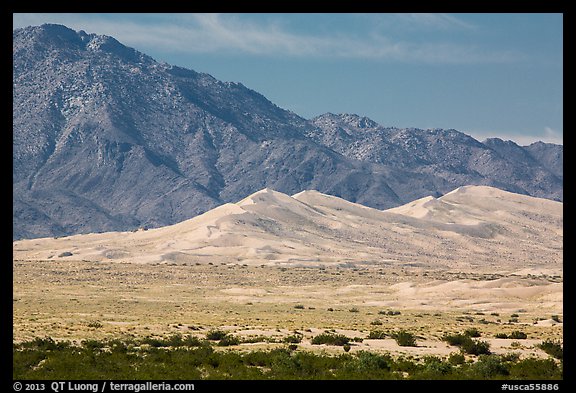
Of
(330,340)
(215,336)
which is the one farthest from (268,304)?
(330,340)

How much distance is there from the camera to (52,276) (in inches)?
4483

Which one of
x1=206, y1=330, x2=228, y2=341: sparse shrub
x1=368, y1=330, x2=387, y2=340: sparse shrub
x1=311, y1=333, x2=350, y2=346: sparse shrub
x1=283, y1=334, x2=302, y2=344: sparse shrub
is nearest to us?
x1=311, y1=333, x2=350, y2=346: sparse shrub

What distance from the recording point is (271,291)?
332 ft

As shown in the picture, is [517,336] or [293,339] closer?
[293,339]

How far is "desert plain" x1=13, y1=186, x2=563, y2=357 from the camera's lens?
154 ft

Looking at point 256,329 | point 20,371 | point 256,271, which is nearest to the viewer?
point 20,371

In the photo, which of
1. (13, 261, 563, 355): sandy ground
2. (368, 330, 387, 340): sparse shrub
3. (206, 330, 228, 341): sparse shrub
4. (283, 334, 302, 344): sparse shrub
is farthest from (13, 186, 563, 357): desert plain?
(206, 330, 228, 341): sparse shrub

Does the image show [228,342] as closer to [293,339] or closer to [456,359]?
[293,339]

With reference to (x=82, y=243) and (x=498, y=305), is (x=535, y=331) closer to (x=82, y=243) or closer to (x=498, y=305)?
(x=498, y=305)

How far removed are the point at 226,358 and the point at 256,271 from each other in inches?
4281

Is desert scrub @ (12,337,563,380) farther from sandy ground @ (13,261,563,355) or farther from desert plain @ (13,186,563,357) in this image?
sandy ground @ (13,261,563,355)

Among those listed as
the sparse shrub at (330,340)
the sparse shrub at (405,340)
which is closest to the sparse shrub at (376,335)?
the sparse shrub at (405,340)
